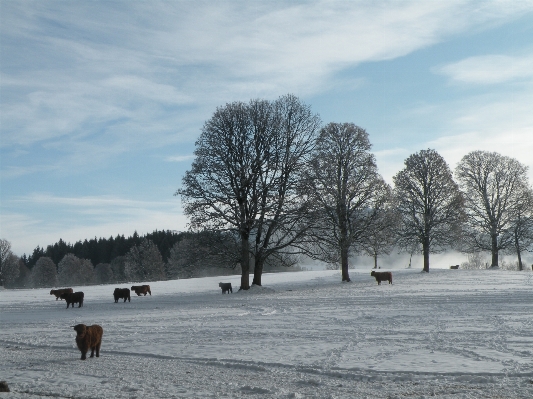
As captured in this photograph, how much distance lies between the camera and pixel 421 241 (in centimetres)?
5062

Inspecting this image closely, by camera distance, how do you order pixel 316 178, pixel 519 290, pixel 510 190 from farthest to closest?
pixel 510 190 < pixel 316 178 < pixel 519 290

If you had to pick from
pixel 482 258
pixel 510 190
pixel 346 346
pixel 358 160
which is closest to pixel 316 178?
pixel 358 160

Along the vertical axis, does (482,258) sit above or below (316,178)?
below

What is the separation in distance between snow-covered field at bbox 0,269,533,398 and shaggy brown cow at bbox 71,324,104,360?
1.22ft

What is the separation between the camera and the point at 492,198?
182 ft

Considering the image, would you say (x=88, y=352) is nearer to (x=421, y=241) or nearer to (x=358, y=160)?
(x=358, y=160)

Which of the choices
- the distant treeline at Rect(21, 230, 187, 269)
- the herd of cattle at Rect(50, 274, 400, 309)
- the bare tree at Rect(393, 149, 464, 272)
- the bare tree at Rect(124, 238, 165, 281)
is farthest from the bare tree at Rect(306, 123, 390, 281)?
the distant treeline at Rect(21, 230, 187, 269)

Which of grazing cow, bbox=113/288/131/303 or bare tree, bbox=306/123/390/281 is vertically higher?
bare tree, bbox=306/123/390/281

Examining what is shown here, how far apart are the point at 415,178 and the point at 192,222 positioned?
87.1 feet

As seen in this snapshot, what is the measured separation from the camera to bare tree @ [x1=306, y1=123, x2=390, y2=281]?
38688 mm

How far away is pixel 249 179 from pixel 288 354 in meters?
22.2

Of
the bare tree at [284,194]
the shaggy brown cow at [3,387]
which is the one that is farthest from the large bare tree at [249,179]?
the shaggy brown cow at [3,387]

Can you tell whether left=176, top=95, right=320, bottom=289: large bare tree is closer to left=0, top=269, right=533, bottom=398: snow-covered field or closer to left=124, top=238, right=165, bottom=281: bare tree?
left=0, top=269, right=533, bottom=398: snow-covered field

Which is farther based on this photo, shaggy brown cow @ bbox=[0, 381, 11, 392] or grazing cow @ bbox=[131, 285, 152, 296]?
grazing cow @ bbox=[131, 285, 152, 296]
